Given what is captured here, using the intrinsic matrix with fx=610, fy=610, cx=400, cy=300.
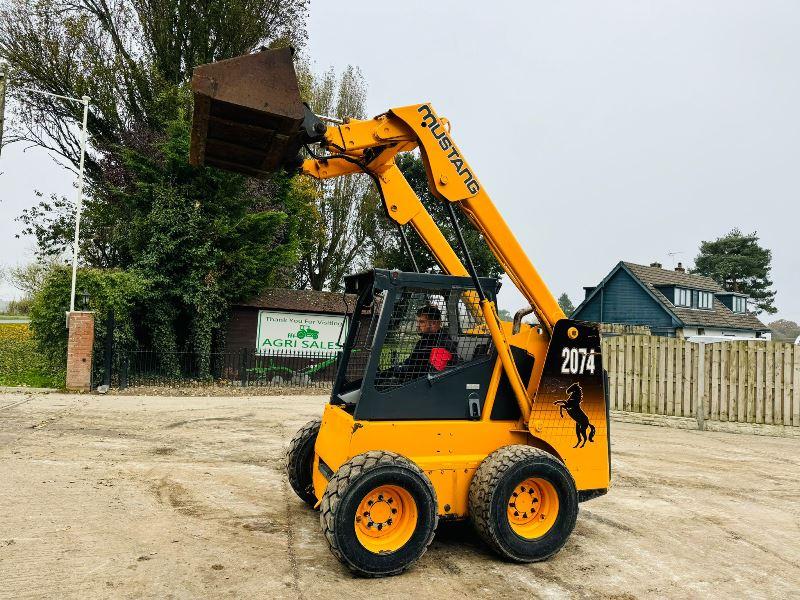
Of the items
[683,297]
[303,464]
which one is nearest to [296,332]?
[303,464]

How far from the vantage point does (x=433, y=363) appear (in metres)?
5.21

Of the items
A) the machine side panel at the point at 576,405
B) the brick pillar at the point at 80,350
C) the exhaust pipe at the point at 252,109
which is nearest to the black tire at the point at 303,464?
the machine side panel at the point at 576,405

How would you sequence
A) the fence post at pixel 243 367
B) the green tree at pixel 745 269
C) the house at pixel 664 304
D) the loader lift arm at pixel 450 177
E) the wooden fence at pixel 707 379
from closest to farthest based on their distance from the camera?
the loader lift arm at pixel 450 177 → the wooden fence at pixel 707 379 → the fence post at pixel 243 367 → the house at pixel 664 304 → the green tree at pixel 745 269

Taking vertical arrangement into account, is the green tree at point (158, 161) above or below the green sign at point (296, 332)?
above

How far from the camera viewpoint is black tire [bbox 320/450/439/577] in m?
4.38

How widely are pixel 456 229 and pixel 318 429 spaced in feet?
8.46

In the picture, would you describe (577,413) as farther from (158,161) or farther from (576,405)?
(158,161)

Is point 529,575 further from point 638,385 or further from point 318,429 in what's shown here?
point 638,385

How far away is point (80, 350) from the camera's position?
47.8ft

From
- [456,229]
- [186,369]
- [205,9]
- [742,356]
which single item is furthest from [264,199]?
[456,229]

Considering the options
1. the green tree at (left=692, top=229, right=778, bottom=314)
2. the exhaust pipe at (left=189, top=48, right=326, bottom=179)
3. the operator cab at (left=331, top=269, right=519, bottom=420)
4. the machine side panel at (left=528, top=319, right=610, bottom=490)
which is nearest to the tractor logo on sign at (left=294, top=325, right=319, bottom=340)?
the operator cab at (left=331, top=269, right=519, bottom=420)

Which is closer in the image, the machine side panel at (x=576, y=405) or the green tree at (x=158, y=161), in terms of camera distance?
the machine side panel at (x=576, y=405)

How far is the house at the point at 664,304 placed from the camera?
114 ft

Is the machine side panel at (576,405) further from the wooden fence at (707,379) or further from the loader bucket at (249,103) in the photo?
the wooden fence at (707,379)
